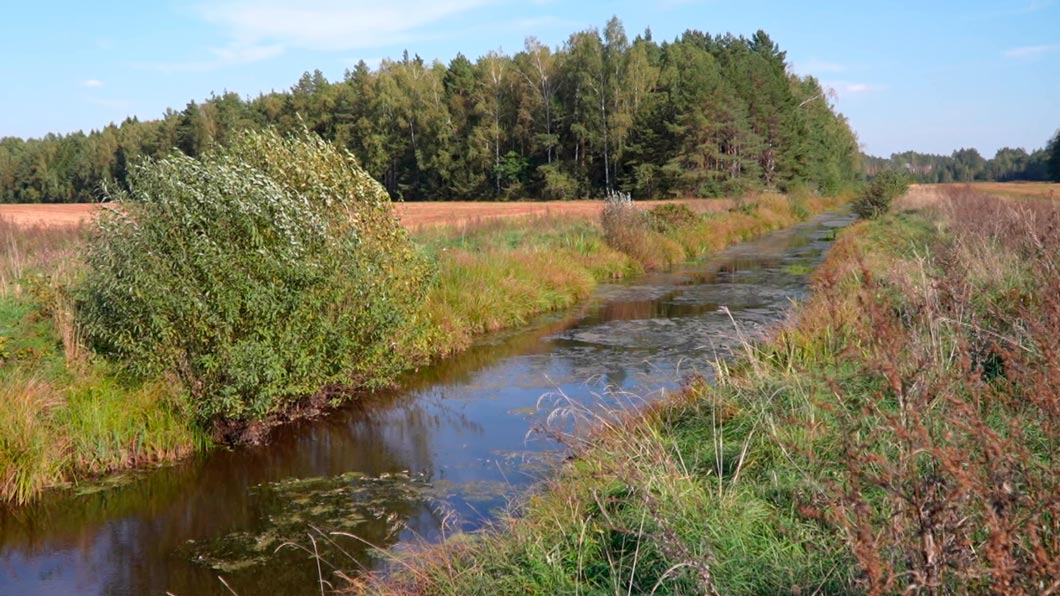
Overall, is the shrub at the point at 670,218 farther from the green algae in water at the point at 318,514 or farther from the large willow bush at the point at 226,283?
the green algae in water at the point at 318,514

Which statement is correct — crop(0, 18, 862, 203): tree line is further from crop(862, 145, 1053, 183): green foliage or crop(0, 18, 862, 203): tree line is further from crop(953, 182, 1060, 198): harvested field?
crop(862, 145, 1053, 183): green foliage

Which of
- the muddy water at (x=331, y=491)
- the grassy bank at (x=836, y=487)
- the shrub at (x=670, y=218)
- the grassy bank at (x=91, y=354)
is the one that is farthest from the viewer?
the shrub at (x=670, y=218)

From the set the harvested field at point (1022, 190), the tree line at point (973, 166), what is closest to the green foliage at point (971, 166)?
the tree line at point (973, 166)

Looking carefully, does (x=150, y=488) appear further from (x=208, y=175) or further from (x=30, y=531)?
(x=208, y=175)

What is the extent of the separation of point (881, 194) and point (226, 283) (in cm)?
3129

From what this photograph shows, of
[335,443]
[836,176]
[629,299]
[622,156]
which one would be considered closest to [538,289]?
[629,299]

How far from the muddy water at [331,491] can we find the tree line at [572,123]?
3944cm

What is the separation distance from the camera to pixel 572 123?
59.7 metres

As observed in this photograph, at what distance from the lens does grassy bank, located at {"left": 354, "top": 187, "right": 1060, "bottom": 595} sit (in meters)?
2.88

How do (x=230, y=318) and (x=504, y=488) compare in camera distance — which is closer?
(x=504, y=488)

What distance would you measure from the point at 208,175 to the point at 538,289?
9307mm

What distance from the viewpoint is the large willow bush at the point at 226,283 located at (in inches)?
340

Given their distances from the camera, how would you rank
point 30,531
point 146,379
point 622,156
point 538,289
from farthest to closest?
point 622,156
point 538,289
point 146,379
point 30,531

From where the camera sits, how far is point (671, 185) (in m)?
52.6
